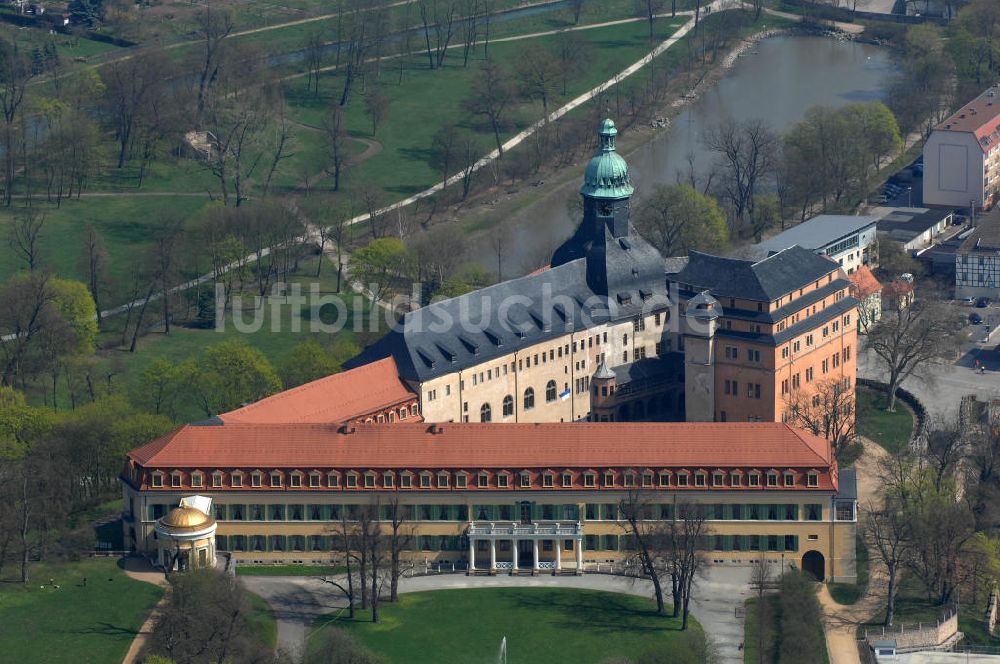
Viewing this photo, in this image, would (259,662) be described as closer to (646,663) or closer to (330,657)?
(330,657)

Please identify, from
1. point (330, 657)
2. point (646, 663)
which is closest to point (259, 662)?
point (330, 657)

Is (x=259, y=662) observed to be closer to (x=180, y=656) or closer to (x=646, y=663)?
(x=180, y=656)

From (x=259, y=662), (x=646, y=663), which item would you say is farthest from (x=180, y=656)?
(x=646, y=663)
